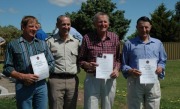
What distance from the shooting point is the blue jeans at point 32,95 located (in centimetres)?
492

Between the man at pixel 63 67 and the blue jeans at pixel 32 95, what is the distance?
443mm

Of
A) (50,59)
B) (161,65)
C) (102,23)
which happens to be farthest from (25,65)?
(161,65)

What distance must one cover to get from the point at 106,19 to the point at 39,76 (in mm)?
1374

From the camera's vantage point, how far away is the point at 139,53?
5.41 m

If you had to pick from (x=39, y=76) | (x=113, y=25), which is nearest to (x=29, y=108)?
(x=39, y=76)

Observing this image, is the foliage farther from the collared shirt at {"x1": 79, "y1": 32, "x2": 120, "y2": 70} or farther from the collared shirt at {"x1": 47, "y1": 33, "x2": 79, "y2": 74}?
the collared shirt at {"x1": 79, "y1": 32, "x2": 120, "y2": 70}

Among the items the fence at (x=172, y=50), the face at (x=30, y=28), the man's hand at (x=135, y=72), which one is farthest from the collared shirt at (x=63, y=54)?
the fence at (x=172, y=50)

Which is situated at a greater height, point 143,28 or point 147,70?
point 143,28

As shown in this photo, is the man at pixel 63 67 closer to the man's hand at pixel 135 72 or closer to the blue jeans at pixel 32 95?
the blue jeans at pixel 32 95

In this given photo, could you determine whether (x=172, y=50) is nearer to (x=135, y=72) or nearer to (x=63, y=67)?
(x=135, y=72)

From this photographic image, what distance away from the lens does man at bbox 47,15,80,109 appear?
5.46 metres

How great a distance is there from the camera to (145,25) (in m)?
5.36

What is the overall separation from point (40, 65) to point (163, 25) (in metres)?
33.0

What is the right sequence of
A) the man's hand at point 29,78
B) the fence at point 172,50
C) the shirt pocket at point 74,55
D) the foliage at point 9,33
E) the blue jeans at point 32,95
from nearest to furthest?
the man's hand at point 29,78 < the blue jeans at point 32,95 < the shirt pocket at point 74,55 < the foliage at point 9,33 < the fence at point 172,50
